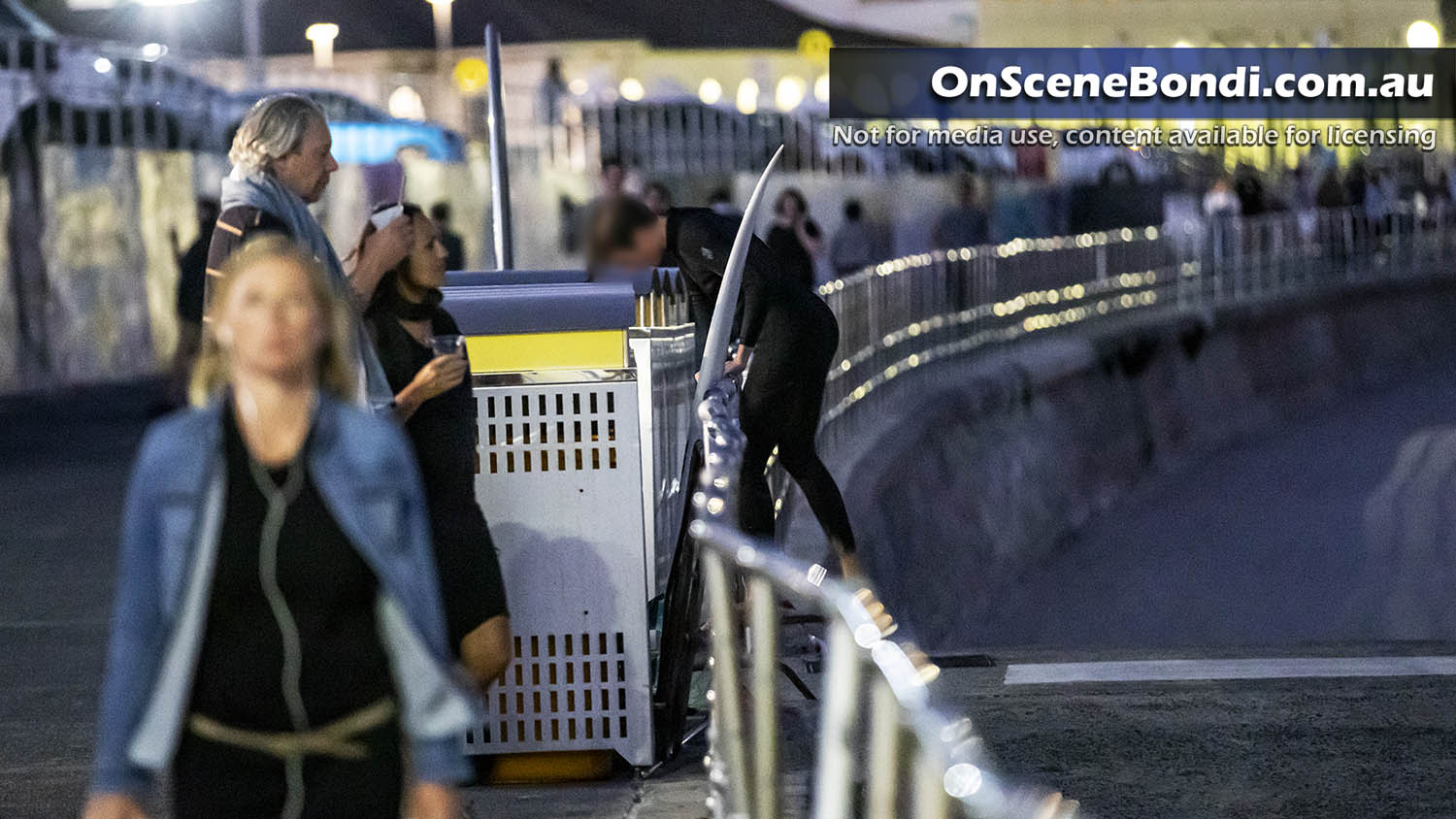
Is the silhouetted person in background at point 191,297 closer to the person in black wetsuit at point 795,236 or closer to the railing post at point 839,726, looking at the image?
the person in black wetsuit at point 795,236

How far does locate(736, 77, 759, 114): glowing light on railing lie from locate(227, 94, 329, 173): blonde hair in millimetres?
27655

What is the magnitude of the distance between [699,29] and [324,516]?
42.4m

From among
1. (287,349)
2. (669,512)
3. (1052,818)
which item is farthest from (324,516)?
(669,512)

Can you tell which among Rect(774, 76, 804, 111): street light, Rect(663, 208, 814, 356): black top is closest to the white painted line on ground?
Rect(663, 208, 814, 356): black top

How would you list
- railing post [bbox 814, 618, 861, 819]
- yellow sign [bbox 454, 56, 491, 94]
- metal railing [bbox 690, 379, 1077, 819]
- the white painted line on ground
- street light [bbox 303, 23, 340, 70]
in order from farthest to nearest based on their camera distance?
street light [bbox 303, 23, 340, 70] < yellow sign [bbox 454, 56, 491, 94] < the white painted line on ground < railing post [bbox 814, 618, 861, 819] < metal railing [bbox 690, 379, 1077, 819]

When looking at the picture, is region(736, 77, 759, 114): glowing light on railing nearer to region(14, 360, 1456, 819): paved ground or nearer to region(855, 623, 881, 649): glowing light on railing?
region(14, 360, 1456, 819): paved ground

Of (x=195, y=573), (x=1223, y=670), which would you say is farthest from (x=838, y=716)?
(x=1223, y=670)

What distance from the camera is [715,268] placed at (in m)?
7.71

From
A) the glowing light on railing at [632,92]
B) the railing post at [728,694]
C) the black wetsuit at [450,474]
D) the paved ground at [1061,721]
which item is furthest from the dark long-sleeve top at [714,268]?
the glowing light on railing at [632,92]

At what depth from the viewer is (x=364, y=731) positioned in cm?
319

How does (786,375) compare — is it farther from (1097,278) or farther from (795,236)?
(1097,278)

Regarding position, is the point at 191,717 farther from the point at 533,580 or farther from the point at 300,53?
the point at 300,53

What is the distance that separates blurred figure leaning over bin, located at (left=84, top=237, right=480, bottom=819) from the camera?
10.2 feet

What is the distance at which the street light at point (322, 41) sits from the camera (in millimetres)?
32562
